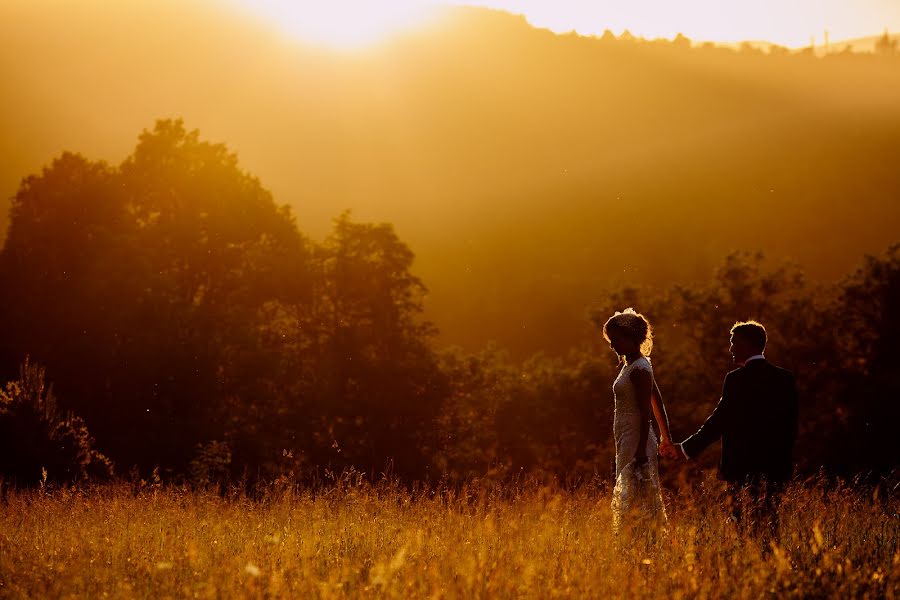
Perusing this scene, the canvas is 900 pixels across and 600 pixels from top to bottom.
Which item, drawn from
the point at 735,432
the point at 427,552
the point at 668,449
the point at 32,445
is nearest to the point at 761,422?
the point at 735,432

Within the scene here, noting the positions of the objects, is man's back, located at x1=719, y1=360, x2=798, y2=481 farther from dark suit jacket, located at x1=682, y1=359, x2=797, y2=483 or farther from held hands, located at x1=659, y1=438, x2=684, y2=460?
held hands, located at x1=659, y1=438, x2=684, y2=460

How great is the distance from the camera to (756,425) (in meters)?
7.46

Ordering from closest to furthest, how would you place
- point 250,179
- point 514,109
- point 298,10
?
point 250,179
point 298,10
point 514,109

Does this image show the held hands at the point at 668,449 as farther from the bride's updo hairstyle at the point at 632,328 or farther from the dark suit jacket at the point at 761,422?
the bride's updo hairstyle at the point at 632,328

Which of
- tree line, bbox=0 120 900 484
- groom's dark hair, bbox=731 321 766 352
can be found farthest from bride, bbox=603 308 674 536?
tree line, bbox=0 120 900 484

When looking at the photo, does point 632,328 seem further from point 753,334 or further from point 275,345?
point 275,345

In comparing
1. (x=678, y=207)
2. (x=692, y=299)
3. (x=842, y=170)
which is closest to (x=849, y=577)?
(x=692, y=299)

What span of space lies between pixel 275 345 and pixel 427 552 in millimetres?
31022

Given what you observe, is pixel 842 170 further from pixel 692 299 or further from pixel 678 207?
pixel 692 299

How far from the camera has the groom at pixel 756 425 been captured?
7410 mm

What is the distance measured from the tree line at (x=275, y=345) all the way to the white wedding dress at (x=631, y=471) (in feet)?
35.2

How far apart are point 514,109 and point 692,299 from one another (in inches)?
4536

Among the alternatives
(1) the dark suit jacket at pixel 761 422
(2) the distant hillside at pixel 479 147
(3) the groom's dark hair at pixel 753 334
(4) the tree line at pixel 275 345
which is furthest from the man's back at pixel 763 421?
(2) the distant hillside at pixel 479 147

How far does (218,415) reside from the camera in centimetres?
3138
